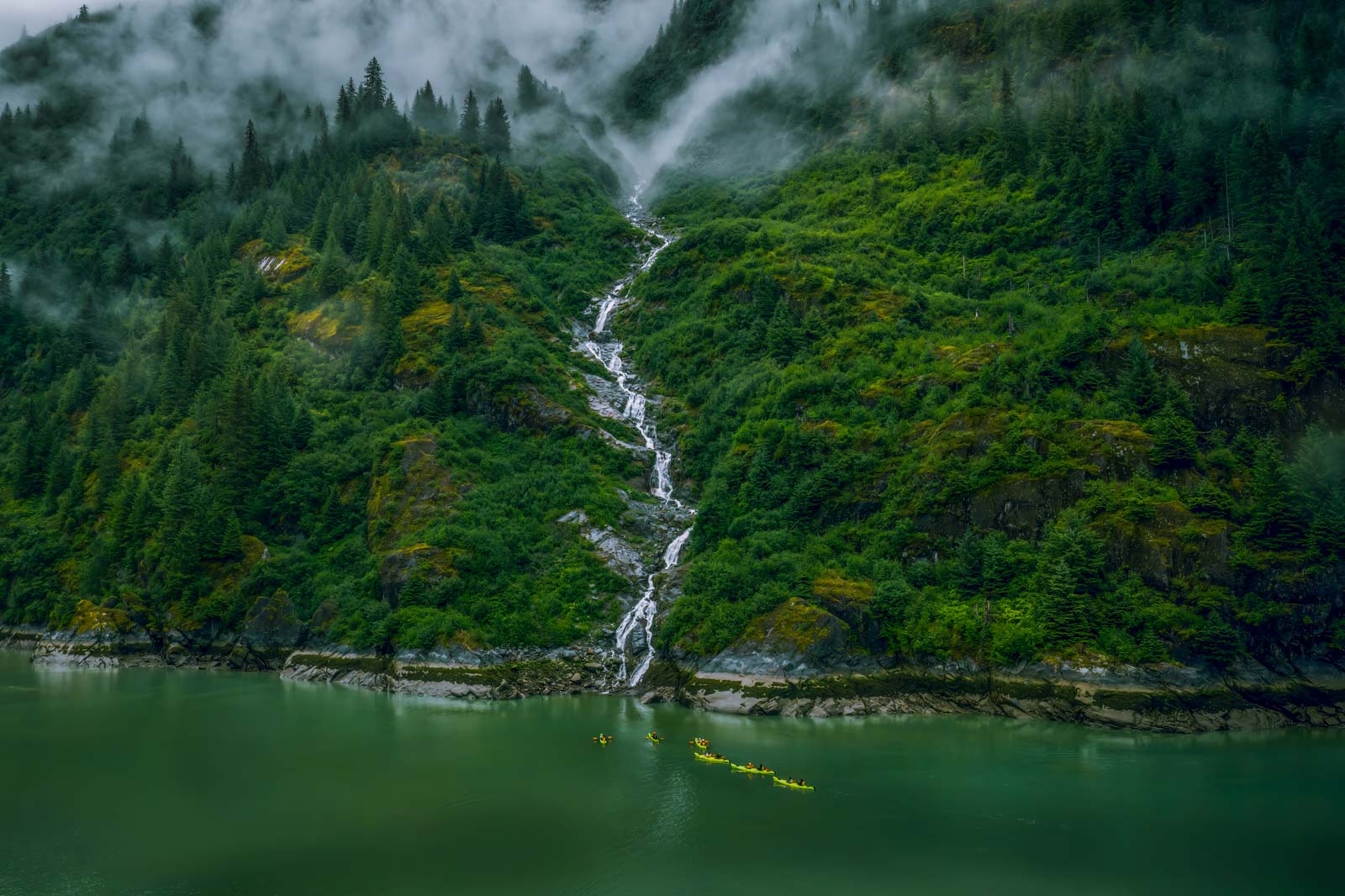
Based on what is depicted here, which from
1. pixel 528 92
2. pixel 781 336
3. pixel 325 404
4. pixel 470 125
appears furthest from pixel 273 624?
pixel 528 92

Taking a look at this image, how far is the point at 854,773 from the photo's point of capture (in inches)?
1453

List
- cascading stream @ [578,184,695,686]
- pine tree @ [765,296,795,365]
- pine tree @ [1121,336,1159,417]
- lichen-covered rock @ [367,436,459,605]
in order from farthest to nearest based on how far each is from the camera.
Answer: pine tree @ [765,296,795,365] < lichen-covered rock @ [367,436,459,605] < cascading stream @ [578,184,695,686] < pine tree @ [1121,336,1159,417]

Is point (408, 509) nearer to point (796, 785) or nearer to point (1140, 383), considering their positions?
point (796, 785)

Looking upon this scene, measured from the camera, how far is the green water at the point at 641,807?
2578 centimetres

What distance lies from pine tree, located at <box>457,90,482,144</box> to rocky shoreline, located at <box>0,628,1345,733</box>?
347 ft

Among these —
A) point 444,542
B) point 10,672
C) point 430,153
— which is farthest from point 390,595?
point 430,153

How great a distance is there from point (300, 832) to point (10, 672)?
168ft

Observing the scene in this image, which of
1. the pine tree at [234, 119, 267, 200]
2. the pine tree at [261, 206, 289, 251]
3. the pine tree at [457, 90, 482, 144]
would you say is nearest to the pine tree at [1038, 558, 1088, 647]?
the pine tree at [261, 206, 289, 251]

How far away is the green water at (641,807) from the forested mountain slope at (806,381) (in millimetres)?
9582

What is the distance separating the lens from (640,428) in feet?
282

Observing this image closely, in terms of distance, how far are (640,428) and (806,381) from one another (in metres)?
21.0

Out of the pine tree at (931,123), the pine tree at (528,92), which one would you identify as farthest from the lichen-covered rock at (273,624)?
the pine tree at (528,92)

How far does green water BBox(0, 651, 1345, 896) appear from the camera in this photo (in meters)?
25.8

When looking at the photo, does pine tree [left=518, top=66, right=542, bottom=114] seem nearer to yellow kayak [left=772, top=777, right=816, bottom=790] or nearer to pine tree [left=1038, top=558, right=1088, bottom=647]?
pine tree [left=1038, top=558, right=1088, bottom=647]
